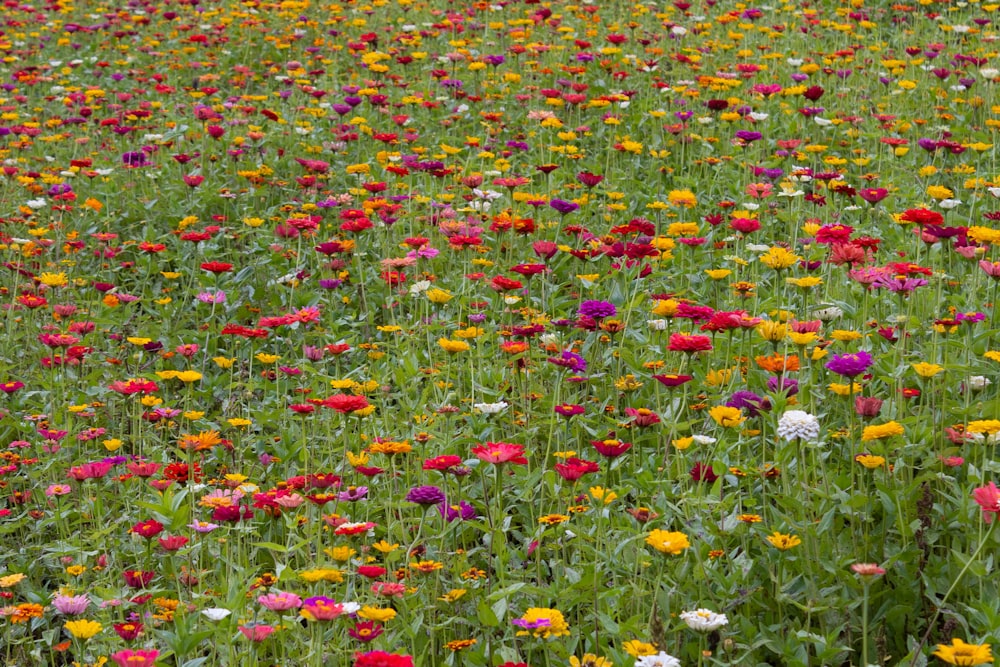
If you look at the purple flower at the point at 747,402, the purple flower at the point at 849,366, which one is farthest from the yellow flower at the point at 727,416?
the purple flower at the point at 849,366

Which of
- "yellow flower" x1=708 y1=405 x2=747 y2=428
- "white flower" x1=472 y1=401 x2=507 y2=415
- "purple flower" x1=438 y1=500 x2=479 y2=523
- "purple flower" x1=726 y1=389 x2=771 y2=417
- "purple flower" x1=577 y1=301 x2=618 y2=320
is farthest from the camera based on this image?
"purple flower" x1=577 y1=301 x2=618 y2=320

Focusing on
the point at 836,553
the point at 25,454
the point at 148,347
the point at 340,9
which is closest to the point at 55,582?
the point at 25,454

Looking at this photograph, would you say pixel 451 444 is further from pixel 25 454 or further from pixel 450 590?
pixel 25 454

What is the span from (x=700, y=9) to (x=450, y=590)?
704 cm

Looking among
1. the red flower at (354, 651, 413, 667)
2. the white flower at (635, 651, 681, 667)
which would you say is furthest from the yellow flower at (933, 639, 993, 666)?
the red flower at (354, 651, 413, 667)

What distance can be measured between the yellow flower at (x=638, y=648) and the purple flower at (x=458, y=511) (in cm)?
62

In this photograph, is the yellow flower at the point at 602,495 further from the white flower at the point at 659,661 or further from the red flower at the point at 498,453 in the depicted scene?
the white flower at the point at 659,661

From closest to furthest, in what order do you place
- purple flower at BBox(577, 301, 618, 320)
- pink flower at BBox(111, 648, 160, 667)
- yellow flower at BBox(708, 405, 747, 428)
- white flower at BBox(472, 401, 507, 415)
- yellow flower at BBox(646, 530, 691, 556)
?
1. pink flower at BBox(111, 648, 160, 667)
2. yellow flower at BBox(646, 530, 691, 556)
3. yellow flower at BBox(708, 405, 747, 428)
4. white flower at BBox(472, 401, 507, 415)
5. purple flower at BBox(577, 301, 618, 320)

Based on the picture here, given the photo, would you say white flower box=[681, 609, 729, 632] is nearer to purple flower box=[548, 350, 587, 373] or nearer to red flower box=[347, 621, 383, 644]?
red flower box=[347, 621, 383, 644]

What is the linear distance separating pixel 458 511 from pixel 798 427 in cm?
92

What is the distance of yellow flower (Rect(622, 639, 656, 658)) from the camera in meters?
2.08

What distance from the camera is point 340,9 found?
8875 millimetres

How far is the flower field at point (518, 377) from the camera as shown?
2445mm

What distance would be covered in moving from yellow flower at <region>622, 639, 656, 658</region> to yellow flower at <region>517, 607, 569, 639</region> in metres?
0.13
